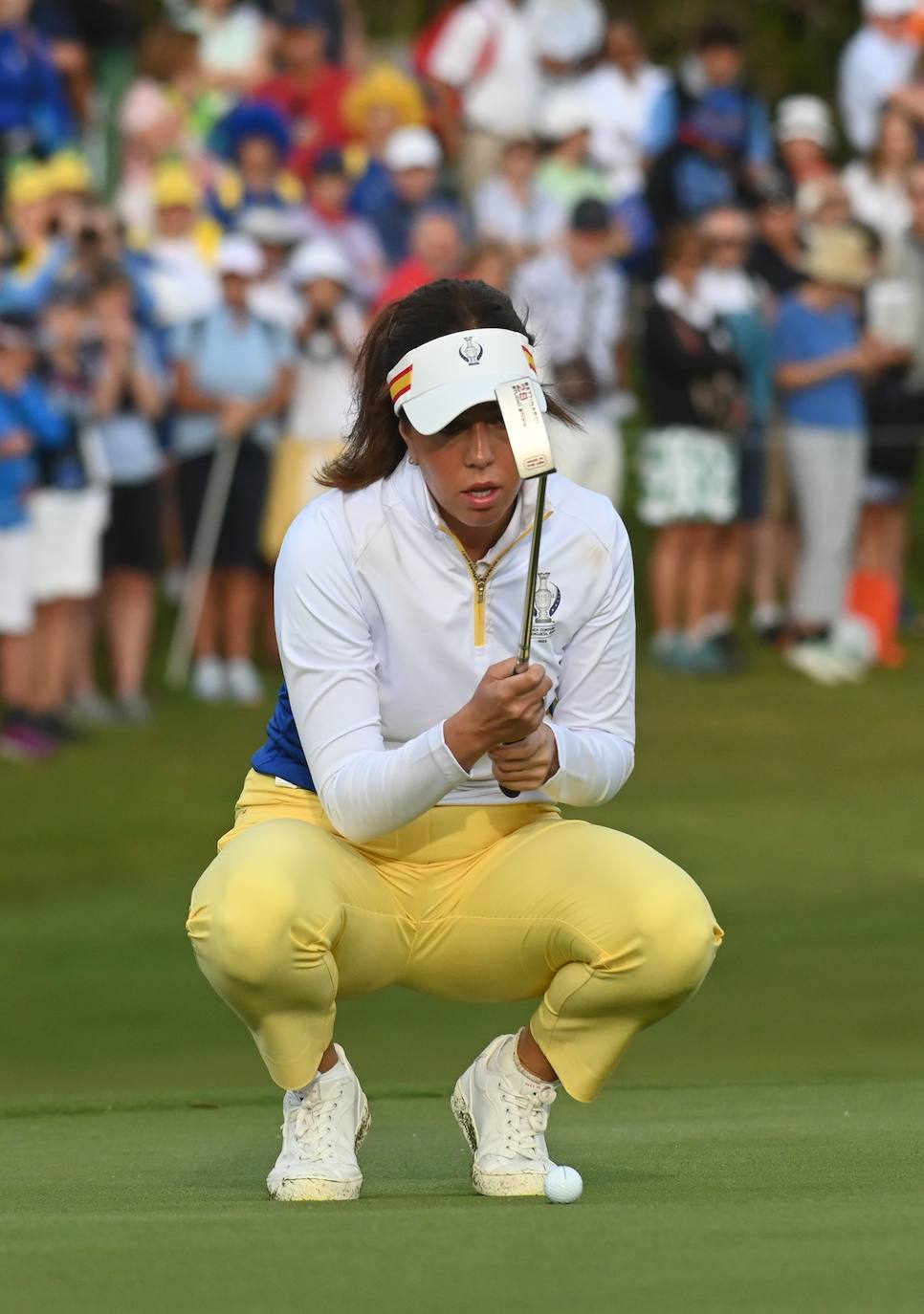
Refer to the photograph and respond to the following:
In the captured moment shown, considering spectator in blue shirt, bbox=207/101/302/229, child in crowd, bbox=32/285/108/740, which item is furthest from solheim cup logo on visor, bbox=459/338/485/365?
spectator in blue shirt, bbox=207/101/302/229

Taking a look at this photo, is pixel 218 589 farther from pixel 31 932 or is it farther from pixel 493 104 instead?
pixel 493 104

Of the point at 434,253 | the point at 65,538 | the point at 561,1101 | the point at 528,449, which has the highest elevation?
the point at 528,449

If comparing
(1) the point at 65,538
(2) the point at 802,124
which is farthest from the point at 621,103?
(1) the point at 65,538

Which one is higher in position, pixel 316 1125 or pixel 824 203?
pixel 824 203

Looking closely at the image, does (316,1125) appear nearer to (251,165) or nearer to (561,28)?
(251,165)

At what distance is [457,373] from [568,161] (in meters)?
9.79

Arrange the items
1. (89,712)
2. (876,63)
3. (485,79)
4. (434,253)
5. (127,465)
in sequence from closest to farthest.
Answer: (127,465) → (89,712) → (434,253) → (485,79) → (876,63)

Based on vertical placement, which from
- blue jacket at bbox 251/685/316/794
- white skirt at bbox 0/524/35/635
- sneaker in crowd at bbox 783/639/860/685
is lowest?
sneaker in crowd at bbox 783/639/860/685

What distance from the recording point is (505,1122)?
4.53 meters

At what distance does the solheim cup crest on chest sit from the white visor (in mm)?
354

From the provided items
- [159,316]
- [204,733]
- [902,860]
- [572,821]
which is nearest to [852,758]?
[902,860]

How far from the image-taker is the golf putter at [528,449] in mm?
4066

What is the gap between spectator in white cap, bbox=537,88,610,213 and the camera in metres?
13.7

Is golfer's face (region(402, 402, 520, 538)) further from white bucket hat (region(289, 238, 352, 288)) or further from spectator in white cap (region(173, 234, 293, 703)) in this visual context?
white bucket hat (region(289, 238, 352, 288))
